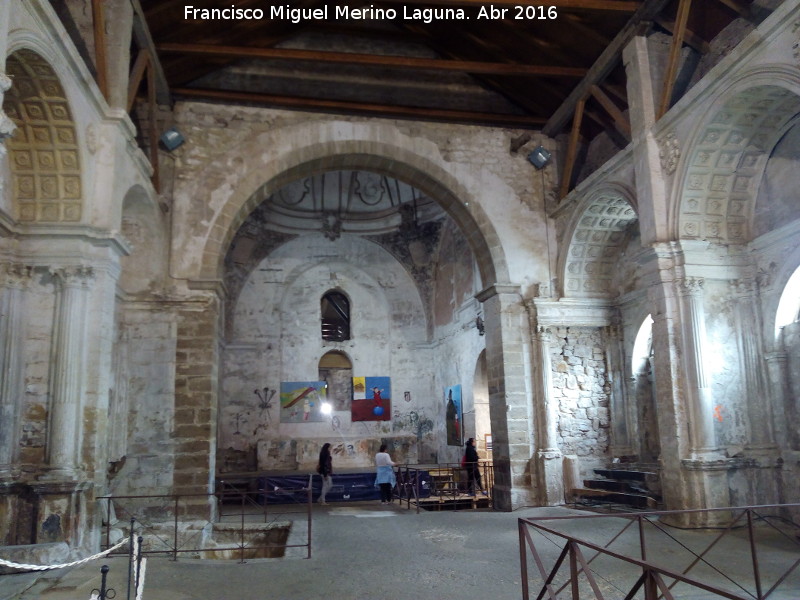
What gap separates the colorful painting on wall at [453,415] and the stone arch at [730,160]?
9.53m

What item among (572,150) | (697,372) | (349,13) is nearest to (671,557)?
(697,372)

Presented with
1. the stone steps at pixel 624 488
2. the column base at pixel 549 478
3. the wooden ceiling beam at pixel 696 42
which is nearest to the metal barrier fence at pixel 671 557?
the stone steps at pixel 624 488

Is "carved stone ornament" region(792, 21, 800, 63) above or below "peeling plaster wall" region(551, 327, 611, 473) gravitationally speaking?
above

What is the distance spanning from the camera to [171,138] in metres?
10.6

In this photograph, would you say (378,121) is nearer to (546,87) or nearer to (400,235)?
(546,87)

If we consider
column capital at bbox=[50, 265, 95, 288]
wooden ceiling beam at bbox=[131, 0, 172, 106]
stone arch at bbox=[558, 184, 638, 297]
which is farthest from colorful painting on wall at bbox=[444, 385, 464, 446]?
column capital at bbox=[50, 265, 95, 288]

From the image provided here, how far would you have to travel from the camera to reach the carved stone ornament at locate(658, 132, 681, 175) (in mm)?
8262

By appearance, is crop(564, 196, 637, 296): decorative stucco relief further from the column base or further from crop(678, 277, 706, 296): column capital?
the column base

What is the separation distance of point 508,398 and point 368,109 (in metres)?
5.59

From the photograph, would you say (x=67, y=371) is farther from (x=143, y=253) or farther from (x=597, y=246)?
(x=597, y=246)

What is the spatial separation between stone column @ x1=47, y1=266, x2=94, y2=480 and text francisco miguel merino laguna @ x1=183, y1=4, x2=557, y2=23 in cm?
472

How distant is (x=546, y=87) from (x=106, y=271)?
7.86 m

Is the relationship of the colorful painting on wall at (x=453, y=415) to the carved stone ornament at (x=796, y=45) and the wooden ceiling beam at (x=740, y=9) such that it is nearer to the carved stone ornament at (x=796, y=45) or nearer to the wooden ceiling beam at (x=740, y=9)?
the wooden ceiling beam at (x=740, y=9)

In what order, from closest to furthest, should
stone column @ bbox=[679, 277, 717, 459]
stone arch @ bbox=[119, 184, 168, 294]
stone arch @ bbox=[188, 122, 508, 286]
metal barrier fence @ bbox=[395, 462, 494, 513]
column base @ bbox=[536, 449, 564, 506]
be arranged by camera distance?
stone column @ bbox=[679, 277, 717, 459] < stone arch @ bbox=[119, 184, 168, 294] < column base @ bbox=[536, 449, 564, 506] < stone arch @ bbox=[188, 122, 508, 286] < metal barrier fence @ bbox=[395, 462, 494, 513]
